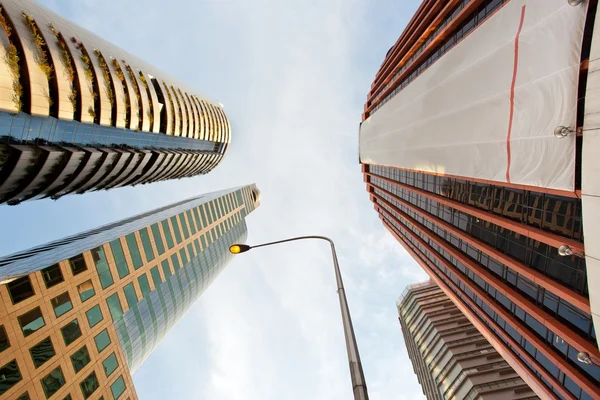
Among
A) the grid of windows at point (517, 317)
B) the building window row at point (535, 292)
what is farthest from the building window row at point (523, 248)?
the grid of windows at point (517, 317)

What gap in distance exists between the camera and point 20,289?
24.5 metres

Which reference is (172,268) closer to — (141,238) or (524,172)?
(141,238)

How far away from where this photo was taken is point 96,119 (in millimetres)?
43312

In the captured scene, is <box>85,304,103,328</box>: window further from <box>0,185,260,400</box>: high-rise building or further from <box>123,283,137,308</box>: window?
<box>123,283,137,308</box>: window

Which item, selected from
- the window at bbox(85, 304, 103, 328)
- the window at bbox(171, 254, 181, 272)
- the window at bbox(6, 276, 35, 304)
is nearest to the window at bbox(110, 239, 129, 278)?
the window at bbox(85, 304, 103, 328)

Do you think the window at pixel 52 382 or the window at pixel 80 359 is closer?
the window at pixel 52 382

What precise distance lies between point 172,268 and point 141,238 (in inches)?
401

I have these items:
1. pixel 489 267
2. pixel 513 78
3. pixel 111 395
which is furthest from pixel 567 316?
pixel 111 395

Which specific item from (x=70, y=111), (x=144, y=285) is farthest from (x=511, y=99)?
(x=144, y=285)

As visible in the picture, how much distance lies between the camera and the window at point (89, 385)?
91.6ft

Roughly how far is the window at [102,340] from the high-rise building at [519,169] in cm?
3532

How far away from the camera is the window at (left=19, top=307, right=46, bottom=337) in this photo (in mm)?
23922

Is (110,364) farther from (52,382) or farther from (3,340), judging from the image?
(3,340)

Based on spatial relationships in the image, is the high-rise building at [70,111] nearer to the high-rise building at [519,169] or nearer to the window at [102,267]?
the window at [102,267]
